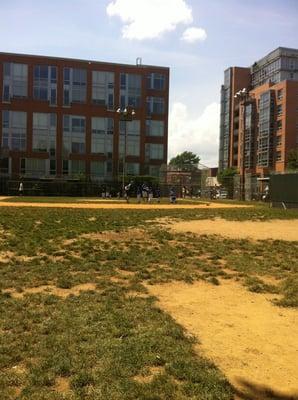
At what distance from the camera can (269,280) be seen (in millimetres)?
9398

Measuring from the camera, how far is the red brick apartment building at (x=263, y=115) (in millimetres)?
100562

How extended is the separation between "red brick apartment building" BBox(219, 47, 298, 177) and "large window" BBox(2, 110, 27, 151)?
3468 cm

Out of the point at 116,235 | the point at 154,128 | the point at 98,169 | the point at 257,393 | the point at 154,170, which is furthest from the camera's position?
the point at 154,128

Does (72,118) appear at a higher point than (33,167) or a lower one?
higher

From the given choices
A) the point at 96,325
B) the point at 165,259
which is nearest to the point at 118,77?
the point at 165,259

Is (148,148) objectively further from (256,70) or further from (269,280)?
(269,280)

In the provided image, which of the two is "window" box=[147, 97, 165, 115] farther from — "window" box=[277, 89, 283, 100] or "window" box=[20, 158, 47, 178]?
"window" box=[277, 89, 283, 100]

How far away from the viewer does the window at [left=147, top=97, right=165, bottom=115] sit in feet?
275

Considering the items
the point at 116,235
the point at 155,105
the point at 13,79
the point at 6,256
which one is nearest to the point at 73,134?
the point at 13,79

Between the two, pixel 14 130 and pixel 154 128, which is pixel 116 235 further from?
pixel 154 128

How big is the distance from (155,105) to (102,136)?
10202 mm

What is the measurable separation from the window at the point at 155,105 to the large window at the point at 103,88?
6.37m

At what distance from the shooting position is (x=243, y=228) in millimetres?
18250

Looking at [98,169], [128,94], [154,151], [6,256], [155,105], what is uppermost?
[128,94]
